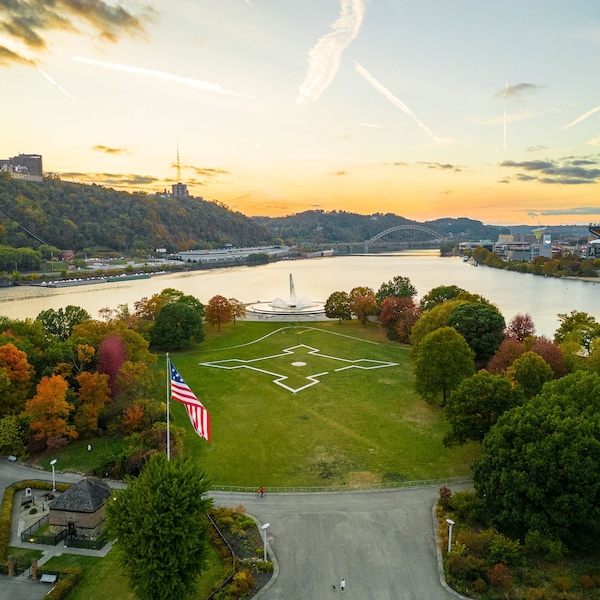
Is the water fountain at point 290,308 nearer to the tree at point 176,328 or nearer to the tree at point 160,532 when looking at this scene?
the tree at point 176,328

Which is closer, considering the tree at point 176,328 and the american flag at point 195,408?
the american flag at point 195,408

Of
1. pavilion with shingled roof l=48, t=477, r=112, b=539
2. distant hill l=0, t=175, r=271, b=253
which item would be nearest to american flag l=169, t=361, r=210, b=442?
pavilion with shingled roof l=48, t=477, r=112, b=539

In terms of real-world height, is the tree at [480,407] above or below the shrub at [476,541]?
above

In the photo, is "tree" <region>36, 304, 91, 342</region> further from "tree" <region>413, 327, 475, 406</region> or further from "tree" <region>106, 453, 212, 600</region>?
"tree" <region>106, 453, 212, 600</region>

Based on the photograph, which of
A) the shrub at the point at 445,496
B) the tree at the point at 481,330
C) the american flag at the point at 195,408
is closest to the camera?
the american flag at the point at 195,408

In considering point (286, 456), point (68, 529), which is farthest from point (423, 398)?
point (68, 529)

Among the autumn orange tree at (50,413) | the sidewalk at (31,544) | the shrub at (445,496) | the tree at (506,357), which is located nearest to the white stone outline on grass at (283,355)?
the tree at (506,357)
